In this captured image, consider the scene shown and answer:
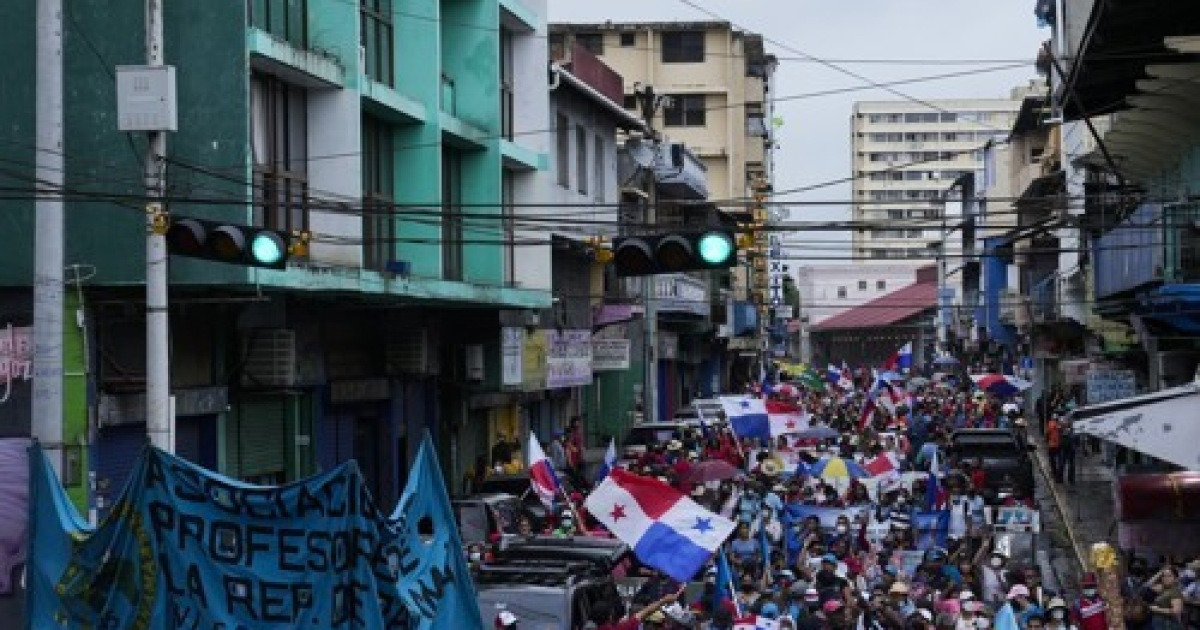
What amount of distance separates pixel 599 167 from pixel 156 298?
25469 mm

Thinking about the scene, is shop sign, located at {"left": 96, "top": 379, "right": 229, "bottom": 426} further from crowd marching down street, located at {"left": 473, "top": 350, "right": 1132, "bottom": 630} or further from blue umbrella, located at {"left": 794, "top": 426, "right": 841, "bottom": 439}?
blue umbrella, located at {"left": 794, "top": 426, "right": 841, "bottom": 439}

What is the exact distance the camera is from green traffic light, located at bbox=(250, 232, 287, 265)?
14023 mm

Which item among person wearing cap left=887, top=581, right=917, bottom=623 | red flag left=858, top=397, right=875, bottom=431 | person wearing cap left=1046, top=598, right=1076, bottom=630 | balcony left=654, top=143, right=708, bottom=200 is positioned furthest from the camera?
balcony left=654, top=143, right=708, bottom=200

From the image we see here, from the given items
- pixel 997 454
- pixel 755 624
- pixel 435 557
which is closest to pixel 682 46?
pixel 997 454

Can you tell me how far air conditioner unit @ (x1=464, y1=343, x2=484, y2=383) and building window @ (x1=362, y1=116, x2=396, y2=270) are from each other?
5379 mm

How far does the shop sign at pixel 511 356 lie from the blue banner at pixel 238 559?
18249 mm

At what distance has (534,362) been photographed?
32750 millimetres

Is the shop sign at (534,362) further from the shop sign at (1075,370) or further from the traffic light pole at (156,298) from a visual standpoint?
the traffic light pole at (156,298)

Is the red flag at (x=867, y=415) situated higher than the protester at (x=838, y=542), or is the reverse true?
the red flag at (x=867, y=415)

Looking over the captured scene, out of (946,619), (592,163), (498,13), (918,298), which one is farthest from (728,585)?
(918,298)

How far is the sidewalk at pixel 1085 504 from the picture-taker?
2773 centimetres

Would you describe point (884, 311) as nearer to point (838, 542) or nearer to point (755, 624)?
point (838, 542)

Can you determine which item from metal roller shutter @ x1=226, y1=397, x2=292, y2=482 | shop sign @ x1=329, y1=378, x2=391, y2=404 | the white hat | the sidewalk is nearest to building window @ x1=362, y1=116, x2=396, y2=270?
shop sign @ x1=329, y1=378, x2=391, y2=404

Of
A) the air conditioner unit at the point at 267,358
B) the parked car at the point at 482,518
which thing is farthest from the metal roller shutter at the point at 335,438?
the parked car at the point at 482,518
